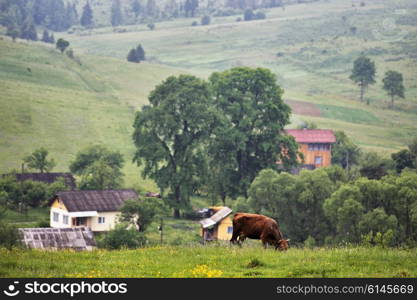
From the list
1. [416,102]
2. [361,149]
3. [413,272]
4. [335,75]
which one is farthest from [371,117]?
[413,272]

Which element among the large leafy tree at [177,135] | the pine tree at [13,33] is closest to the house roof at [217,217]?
the large leafy tree at [177,135]

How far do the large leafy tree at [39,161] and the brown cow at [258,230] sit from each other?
63006 millimetres

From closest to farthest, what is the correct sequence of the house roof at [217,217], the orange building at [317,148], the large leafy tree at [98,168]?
the house roof at [217,217]
the large leafy tree at [98,168]
the orange building at [317,148]

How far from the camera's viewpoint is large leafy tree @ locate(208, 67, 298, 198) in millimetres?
81375

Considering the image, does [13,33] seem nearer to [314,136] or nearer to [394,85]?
[394,85]

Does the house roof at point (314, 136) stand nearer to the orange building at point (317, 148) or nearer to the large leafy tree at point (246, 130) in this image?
the orange building at point (317, 148)

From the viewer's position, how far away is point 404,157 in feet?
271

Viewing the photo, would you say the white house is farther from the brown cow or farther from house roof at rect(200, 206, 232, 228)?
the brown cow

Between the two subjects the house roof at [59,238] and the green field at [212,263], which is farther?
the house roof at [59,238]

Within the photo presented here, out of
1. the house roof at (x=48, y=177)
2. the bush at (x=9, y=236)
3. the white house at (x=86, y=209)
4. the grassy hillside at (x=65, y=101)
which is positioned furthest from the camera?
the grassy hillside at (x=65, y=101)

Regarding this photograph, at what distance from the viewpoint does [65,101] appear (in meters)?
121

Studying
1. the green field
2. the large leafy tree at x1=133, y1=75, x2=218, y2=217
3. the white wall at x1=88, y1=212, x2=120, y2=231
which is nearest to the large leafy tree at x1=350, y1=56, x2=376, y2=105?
the large leafy tree at x1=133, y1=75, x2=218, y2=217

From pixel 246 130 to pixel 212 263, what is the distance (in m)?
65.5

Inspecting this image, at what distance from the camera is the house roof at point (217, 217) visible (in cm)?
6794
